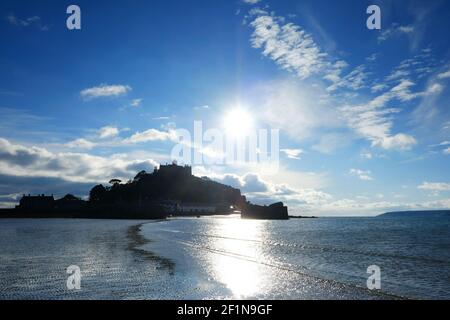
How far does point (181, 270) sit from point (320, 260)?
1524 cm

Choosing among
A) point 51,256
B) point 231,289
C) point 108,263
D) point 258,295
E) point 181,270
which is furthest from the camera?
point 51,256

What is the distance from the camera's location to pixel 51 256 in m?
34.9

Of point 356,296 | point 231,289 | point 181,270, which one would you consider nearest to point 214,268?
point 181,270
